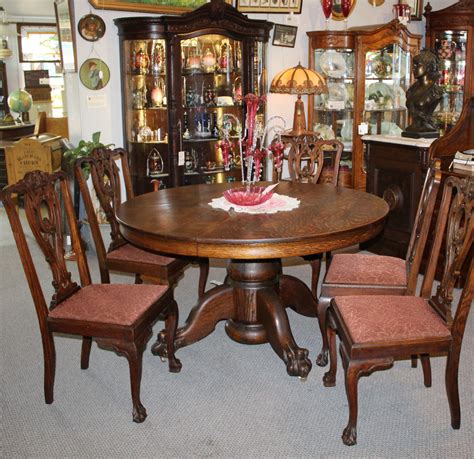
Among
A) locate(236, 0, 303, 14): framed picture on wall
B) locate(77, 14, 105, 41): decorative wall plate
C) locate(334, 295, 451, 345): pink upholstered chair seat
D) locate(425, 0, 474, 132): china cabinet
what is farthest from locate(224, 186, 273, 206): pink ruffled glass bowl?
locate(425, 0, 474, 132): china cabinet

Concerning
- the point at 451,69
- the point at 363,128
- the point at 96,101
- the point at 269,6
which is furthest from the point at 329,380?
the point at 451,69

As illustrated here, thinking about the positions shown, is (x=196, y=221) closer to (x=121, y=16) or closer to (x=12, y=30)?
(x=121, y=16)

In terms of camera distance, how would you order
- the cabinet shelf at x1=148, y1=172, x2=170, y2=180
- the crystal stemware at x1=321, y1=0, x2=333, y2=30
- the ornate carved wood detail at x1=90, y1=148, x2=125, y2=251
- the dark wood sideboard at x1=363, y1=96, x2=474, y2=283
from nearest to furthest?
1. the ornate carved wood detail at x1=90, y1=148, x2=125, y2=251
2. the dark wood sideboard at x1=363, y1=96, x2=474, y2=283
3. the cabinet shelf at x1=148, y1=172, x2=170, y2=180
4. the crystal stemware at x1=321, y1=0, x2=333, y2=30

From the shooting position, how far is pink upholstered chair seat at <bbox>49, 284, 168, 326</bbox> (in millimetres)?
2443

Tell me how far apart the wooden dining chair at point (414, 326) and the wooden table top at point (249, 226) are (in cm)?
31

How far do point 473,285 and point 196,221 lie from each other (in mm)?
1189

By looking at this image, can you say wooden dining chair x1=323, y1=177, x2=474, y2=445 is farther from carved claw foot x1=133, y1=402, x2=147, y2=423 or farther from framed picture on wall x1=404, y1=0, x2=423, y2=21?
framed picture on wall x1=404, y1=0, x2=423, y2=21

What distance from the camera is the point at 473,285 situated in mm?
2158

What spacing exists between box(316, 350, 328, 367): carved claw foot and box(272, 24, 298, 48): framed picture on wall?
375cm

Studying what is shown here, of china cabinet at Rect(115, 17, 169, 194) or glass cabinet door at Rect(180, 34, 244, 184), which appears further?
glass cabinet door at Rect(180, 34, 244, 184)

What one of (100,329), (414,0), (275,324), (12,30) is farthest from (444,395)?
(12,30)

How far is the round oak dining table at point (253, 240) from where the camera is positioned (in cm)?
246

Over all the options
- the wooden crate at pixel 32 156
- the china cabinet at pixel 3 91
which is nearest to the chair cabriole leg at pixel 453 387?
the wooden crate at pixel 32 156

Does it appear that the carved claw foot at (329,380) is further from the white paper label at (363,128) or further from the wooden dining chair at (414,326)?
the white paper label at (363,128)
